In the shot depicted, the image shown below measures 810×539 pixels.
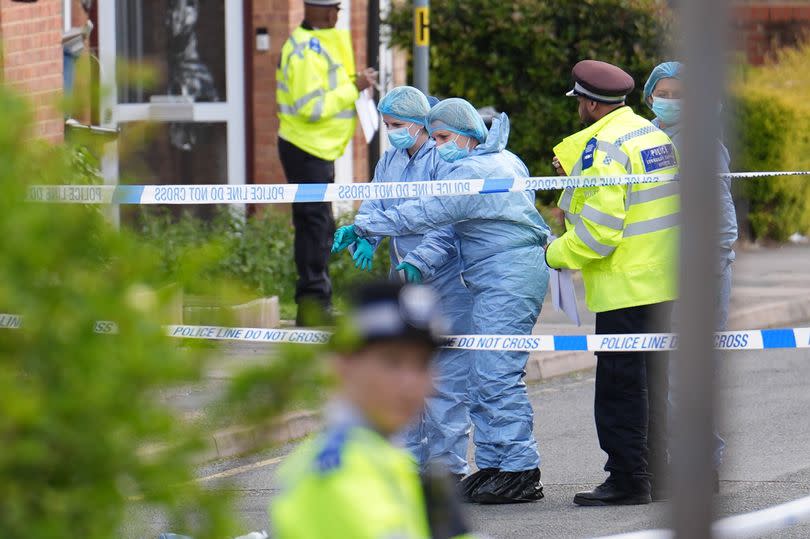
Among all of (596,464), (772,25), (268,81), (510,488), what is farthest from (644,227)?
(772,25)

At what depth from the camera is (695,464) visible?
235cm

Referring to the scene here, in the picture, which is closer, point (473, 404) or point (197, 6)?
point (473, 404)

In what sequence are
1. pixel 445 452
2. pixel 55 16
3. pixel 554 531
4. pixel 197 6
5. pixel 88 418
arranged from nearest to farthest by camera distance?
pixel 88 418 < pixel 554 531 < pixel 445 452 < pixel 55 16 < pixel 197 6

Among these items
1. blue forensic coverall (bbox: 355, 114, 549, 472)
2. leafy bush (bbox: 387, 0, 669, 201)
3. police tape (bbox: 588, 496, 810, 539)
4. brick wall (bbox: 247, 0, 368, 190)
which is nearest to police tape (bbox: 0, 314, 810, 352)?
blue forensic coverall (bbox: 355, 114, 549, 472)

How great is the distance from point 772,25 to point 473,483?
51.2 ft

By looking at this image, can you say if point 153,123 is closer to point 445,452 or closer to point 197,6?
point 445,452

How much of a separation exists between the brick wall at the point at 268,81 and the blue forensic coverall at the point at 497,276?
7036 millimetres

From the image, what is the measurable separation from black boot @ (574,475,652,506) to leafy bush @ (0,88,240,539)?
483 centimetres

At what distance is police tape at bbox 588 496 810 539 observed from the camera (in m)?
6.32

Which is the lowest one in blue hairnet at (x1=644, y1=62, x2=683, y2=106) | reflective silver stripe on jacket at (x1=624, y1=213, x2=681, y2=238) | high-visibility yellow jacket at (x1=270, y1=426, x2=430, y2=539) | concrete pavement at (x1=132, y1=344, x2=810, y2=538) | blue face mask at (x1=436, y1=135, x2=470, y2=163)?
concrete pavement at (x1=132, y1=344, x2=810, y2=538)

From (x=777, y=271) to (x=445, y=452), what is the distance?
874cm

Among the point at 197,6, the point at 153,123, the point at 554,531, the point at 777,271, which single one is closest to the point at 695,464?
the point at 153,123

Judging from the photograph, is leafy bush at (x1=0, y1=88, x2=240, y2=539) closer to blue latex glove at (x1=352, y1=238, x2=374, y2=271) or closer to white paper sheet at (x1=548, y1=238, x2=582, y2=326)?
white paper sheet at (x1=548, y1=238, x2=582, y2=326)

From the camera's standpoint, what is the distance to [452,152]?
7.32 metres
